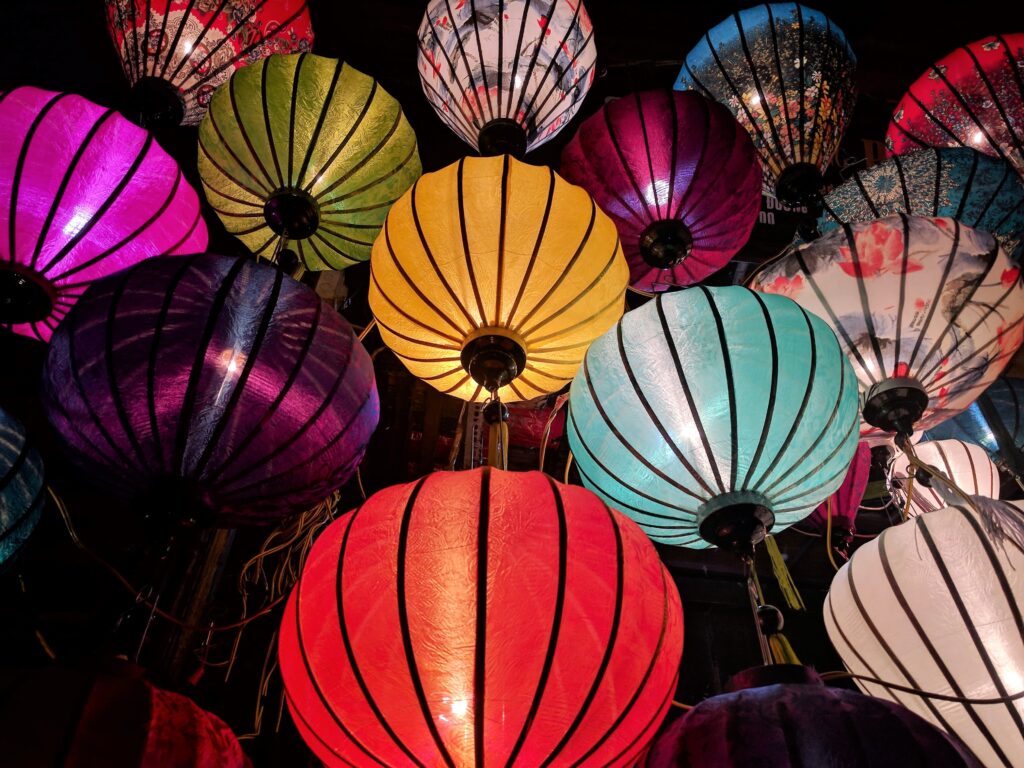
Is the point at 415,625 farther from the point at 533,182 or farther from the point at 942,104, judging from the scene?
the point at 942,104

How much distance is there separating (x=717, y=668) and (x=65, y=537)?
15.1 feet

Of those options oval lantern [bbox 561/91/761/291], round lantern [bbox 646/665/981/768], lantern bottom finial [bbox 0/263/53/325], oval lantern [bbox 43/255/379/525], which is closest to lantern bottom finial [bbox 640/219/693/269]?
oval lantern [bbox 561/91/761/291]

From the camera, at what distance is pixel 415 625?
1.25 m

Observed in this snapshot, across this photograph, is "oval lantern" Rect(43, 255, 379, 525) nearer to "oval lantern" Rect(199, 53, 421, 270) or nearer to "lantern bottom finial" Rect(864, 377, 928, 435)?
"oval lantern" Rect(199, 53, 421, 270)

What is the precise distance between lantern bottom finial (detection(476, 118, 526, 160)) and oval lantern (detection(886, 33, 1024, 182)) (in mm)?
2183

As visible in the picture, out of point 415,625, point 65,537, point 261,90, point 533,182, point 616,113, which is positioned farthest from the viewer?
point 65,537

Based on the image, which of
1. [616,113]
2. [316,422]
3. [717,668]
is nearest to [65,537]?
[316,422]

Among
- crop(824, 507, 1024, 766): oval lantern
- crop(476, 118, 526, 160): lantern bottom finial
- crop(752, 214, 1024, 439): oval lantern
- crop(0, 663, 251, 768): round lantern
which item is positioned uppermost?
crop(476, 118, 526, 160): lantern bottom finial

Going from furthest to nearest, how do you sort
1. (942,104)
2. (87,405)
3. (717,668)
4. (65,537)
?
(717,668) < (65,537) < (942,104) < (87,405)

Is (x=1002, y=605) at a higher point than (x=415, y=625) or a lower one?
higher

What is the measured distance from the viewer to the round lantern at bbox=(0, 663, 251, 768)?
3.96 feet

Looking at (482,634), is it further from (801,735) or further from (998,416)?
(998,416)

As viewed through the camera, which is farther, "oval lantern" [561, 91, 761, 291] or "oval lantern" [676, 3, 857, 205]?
"oval lantern" [676, 3, 857, 205]

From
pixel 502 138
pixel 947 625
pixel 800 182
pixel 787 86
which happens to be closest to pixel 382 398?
pixel 502 138
